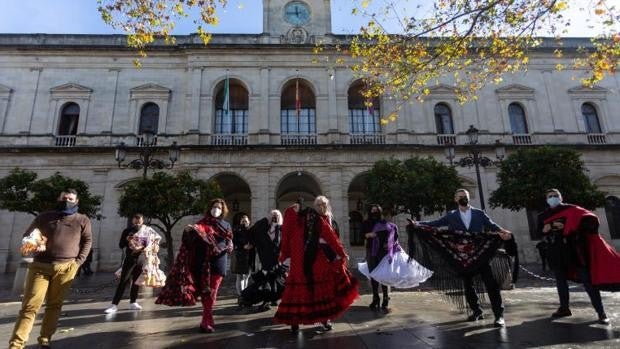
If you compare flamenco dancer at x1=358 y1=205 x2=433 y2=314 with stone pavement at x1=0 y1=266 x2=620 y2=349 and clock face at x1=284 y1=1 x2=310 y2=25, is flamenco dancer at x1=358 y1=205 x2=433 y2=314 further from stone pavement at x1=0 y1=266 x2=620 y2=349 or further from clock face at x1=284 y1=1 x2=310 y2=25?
clock face at x1=284 y1=1 x2=310 y2=25

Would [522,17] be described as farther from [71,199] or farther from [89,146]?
[89,146]

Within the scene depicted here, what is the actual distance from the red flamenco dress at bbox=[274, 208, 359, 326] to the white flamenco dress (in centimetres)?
172

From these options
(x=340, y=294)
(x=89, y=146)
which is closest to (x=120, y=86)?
(x=89, y=146)

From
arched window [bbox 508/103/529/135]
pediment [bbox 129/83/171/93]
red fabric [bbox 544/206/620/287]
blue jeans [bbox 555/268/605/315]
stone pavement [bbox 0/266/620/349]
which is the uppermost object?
pediment [bbox 129/83/171/93]

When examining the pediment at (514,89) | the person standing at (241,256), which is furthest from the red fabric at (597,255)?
the pediment at (514,89)

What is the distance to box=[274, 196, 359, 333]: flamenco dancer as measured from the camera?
439 cm

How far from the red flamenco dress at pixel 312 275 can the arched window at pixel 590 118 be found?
22.9 metres

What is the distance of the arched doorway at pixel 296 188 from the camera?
19214 millimetres

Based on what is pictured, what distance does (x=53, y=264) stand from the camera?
3.93 m

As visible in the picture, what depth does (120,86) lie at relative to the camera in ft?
68.1

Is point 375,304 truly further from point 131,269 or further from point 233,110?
point 233,110

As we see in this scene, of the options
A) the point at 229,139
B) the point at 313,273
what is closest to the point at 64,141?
the point at 229,139

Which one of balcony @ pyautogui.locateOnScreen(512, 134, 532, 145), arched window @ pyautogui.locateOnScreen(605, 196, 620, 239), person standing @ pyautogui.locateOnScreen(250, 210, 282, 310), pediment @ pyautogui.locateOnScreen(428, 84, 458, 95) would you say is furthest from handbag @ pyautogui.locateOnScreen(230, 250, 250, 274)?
arched window @ pyautogui.locateOnScreen(605, 196, 620, 239)

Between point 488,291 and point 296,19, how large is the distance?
2018 cm
